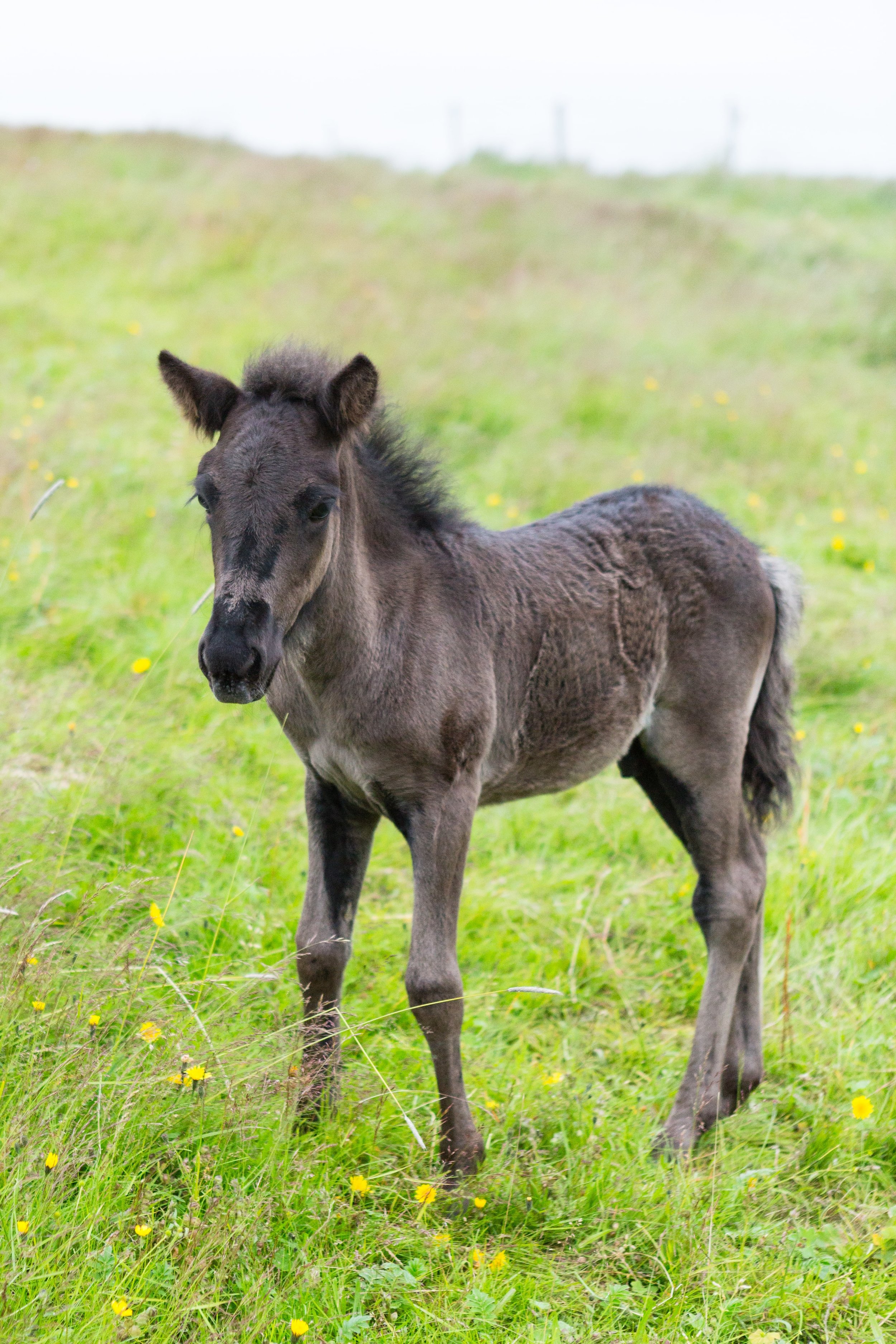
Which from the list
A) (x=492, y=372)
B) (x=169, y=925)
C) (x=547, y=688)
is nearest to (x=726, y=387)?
(x=492, y=372)

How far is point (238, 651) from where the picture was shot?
242 cm

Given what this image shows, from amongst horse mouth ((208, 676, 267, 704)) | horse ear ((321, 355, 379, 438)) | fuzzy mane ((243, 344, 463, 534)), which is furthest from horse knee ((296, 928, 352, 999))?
horse ear ((321, 355, 379, 438))

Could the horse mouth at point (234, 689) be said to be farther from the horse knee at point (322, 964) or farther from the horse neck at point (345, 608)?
the horse knee at point (322, 964)

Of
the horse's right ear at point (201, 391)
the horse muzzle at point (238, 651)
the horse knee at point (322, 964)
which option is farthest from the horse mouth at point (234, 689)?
the horse knee at point (322, 964)

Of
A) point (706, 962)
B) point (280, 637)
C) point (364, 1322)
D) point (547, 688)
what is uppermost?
point (280, 637)

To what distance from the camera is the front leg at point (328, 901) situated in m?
3.15

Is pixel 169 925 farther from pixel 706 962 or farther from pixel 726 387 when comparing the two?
pixel 726 387

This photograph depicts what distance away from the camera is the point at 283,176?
589 inches

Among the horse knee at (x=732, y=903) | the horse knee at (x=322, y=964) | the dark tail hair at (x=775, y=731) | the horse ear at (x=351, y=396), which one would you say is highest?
the horse ear at (x=351, y=396)

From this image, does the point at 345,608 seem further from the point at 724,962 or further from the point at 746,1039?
the point at 746,1039

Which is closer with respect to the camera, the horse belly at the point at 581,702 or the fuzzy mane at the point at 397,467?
the fuzzy mane at the point at 397,467

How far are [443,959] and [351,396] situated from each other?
1.53 m

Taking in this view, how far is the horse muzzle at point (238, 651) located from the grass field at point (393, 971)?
77 centimetres

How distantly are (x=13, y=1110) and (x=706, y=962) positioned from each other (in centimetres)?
257
